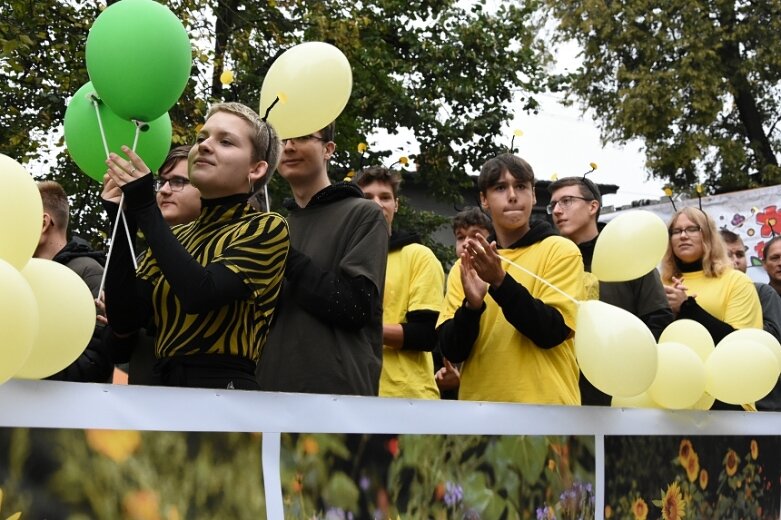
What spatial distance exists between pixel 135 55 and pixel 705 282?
3290 mm

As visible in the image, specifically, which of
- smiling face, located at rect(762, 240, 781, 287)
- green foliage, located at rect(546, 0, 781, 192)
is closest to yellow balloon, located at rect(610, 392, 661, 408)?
smiling face, located at rect(762, 240, 781, 287)

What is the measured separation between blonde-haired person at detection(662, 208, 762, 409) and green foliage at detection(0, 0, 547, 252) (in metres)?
6.31

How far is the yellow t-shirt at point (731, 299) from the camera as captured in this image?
5.00 m

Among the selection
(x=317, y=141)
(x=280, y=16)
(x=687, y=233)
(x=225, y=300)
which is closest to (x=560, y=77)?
(x=280, y=16)

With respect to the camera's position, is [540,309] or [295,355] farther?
[540,309]

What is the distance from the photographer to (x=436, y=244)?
16.3 m

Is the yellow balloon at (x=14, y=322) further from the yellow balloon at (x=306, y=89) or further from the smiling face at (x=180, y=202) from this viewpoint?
the smiling face at (x=180, y=202)

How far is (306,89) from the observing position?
3676mm

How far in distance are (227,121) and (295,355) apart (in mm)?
768

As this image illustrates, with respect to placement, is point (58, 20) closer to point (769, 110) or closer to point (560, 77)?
point (560, 77)

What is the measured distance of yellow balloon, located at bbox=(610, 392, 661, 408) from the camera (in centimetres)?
392

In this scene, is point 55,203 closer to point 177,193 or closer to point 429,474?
point 177,193

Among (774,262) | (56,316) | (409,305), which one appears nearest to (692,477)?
(409,305)

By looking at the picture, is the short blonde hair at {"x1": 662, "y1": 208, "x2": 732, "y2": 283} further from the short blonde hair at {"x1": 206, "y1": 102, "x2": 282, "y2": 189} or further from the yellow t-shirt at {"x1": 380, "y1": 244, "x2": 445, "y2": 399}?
the short blonde hair at {"x1": 206, "y1": 102, "x2": 282, "y2": 189}
